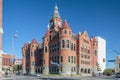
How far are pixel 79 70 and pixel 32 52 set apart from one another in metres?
27.8

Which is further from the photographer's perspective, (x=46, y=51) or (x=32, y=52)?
(x=32, y=52)

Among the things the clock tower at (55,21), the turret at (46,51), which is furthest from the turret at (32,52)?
the turret at (46,51)

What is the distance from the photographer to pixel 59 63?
97438 millimetres

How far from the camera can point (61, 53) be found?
96.9 metres

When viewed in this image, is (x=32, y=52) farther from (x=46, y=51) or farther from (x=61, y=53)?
(x=61, y=53)

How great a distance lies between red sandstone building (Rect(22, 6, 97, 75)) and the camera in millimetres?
96625

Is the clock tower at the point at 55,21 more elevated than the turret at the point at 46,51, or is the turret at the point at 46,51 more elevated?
the clock tower at the point at 55,21

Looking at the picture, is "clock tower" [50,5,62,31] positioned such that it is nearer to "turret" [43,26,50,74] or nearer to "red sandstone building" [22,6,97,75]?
"red sandstone building" [22,6,97,75]

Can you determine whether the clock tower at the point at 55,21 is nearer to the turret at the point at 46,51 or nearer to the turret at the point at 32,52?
the turret at the point at 46,51

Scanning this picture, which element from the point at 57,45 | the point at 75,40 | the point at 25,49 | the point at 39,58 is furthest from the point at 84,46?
the point at 25,49

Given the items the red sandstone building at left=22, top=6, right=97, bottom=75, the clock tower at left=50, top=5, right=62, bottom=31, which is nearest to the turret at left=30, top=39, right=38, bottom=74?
the red sandstone building at left=22, top=6, right=97, bottom=75

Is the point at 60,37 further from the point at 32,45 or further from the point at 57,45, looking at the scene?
the point at 32,45

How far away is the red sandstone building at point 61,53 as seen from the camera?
96.6 metres

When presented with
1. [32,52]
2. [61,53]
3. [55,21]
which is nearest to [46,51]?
[61,53]
